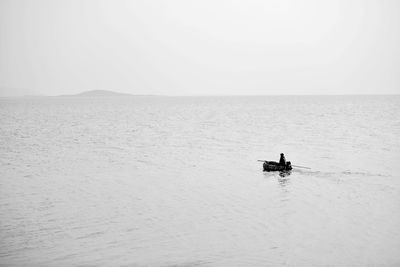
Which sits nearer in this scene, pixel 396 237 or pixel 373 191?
pixel 396 237

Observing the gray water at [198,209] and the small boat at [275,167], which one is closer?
the gray water at [198,209]

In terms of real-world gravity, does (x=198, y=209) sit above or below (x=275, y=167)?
below

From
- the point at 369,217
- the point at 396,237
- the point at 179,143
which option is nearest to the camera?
the point at 396,237

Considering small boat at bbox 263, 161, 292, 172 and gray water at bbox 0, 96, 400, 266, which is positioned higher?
small boat at bbox 263, 161, 292, 172

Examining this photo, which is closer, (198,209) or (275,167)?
(198,209)

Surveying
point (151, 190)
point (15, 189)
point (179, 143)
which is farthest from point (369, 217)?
point (179, 143)

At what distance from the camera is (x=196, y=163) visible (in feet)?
133

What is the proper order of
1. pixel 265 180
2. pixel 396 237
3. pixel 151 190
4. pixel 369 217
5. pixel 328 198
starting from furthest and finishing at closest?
pixel 265 180, pixel 151 190, pixel 328 198, pixel 369 217, pixel 396 237

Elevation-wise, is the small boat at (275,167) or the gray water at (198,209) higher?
the small boat at (275,167)

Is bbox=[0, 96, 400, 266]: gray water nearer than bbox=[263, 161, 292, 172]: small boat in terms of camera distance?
Yes

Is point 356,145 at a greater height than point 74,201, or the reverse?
point 356,145

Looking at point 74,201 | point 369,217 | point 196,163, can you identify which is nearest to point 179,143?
point 196,163

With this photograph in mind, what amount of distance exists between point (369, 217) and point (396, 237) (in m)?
2.97

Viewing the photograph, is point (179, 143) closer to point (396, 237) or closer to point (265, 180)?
point (265, 180)
